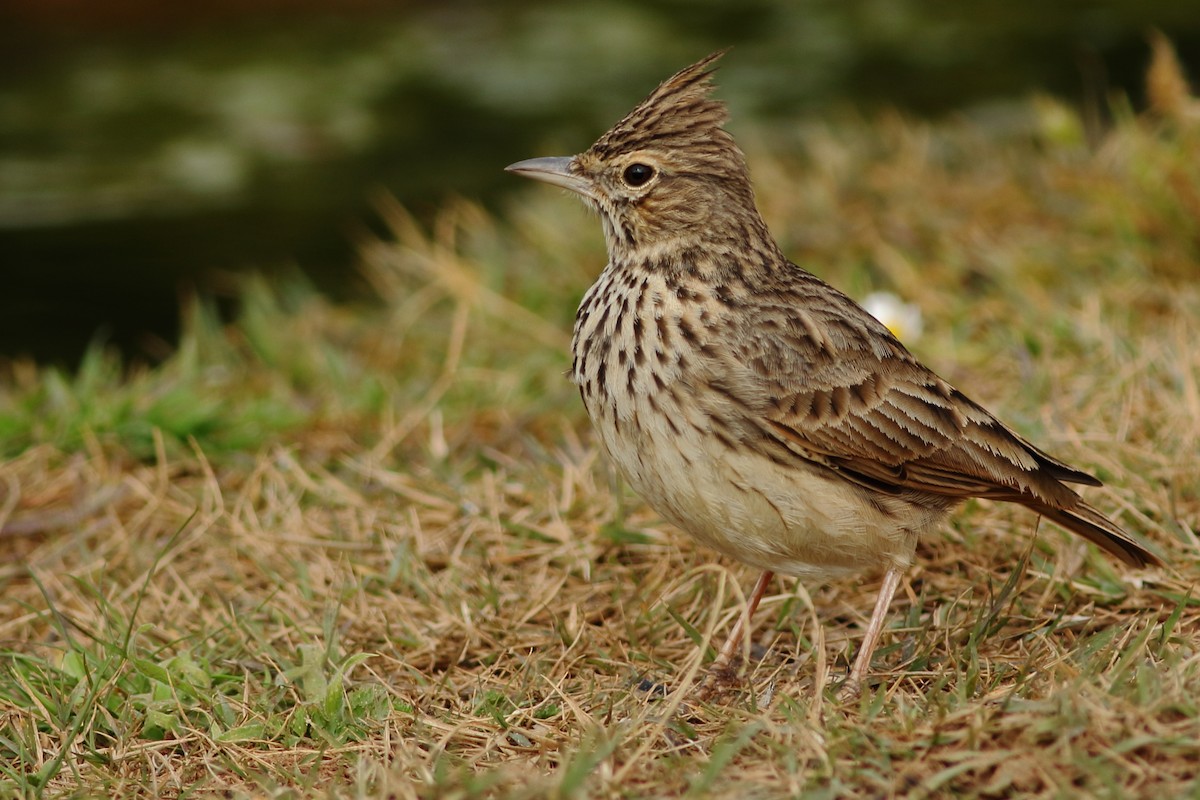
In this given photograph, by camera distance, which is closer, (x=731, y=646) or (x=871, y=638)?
(x=871, y=638)

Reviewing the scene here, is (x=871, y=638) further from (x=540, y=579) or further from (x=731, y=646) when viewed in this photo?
(x=540, y=579)

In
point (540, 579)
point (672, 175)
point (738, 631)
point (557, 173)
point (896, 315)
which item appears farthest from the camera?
point (896, 315)

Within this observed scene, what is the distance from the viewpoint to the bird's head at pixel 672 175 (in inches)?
161

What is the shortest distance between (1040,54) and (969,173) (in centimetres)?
459

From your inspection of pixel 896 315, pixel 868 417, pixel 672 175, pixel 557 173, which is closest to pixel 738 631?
pixel 868 417

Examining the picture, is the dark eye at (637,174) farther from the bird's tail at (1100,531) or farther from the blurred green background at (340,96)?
the blurred green background at (340,96)

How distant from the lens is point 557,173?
4285 mm

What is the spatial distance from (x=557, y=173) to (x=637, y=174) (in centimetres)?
26

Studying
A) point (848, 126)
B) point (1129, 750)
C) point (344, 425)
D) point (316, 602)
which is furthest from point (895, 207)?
point (1129, 750)

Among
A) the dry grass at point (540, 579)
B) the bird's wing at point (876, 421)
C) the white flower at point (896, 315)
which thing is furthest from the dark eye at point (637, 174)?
the white flower at point (896, 315)

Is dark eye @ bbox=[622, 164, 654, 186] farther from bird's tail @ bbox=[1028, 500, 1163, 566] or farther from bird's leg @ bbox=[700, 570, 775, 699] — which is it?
bird's tail @ bbox=[1028, 500, 1163, 566]

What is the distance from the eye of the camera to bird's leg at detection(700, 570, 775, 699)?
3.77 meters

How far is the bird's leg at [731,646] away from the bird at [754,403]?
0.04 feet

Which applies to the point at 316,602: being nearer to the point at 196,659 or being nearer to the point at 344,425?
the point at 196,659
